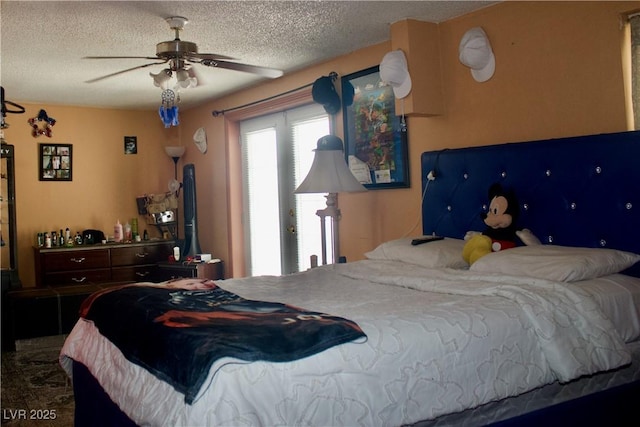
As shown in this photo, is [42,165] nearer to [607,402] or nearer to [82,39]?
[82,39]

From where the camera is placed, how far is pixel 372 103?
441cm

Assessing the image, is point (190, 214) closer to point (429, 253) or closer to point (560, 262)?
point (429, 253)

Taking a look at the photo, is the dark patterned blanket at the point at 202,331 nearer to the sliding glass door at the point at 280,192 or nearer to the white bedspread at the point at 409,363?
the white bedspread at the point at 409,363

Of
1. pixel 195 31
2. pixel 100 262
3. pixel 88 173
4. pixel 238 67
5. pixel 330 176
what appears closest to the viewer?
pixel 238 67

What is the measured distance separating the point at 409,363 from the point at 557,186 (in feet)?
5.07

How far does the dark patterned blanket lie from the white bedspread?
4cm

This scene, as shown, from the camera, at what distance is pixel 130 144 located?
705 cm

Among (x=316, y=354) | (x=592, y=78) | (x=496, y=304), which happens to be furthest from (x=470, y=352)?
(x=592, y=78)

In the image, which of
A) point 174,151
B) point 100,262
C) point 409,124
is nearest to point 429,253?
point 409,124

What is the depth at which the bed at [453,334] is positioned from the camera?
6.11 ft

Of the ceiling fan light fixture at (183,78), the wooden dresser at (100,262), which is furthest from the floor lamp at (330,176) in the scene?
the wooden dresser at (100,262)

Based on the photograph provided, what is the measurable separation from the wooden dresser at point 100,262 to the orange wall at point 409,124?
400 millimetres

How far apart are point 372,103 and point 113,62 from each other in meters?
2.04

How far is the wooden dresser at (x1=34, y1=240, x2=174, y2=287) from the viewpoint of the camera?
619cm
